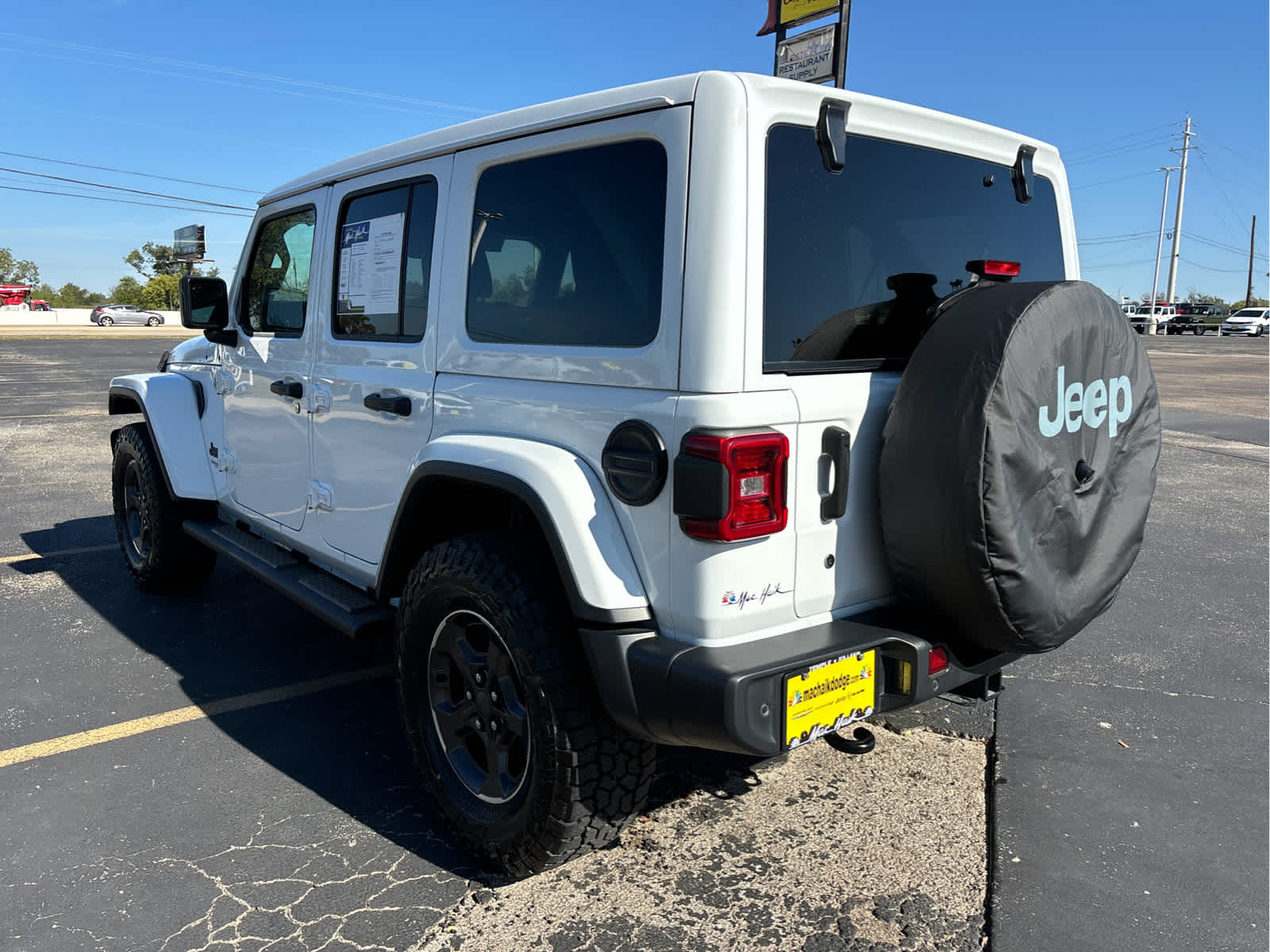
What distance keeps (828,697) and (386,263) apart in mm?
2086

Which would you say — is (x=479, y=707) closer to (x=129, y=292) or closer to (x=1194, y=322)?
(x=1194, y=322)

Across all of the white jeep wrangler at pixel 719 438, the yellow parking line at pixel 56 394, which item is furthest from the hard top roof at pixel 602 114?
the yellow parking line at pixel 56 394

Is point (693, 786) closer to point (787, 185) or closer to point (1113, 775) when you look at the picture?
point (1113, 775)

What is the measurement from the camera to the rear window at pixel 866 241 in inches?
88.4

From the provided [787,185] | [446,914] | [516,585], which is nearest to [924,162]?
[787,185]

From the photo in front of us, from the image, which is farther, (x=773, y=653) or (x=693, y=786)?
(x=693, y=786)

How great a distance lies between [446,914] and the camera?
2.51m

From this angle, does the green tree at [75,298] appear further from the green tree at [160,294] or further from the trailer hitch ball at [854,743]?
the trailer hitch ball at [854,743]

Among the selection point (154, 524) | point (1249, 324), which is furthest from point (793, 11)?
point (1249, 324)

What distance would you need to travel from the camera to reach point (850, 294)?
2.43m

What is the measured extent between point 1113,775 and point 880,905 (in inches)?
49.7

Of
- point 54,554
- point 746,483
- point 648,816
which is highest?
point 746,483

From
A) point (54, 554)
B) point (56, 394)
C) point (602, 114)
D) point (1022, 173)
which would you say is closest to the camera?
point (602, 114)

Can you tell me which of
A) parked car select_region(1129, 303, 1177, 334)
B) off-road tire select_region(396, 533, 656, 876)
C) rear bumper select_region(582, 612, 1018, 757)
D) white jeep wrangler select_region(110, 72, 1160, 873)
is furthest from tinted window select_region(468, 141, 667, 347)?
parked car select_region(1129, 303, 1177, 334)
